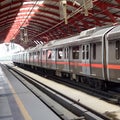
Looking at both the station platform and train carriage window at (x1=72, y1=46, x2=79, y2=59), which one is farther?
train carriage window at (x1=72, y1=46, x2=79, y2=59)

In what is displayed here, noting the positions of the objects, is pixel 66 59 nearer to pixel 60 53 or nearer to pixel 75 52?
pixel 60 53

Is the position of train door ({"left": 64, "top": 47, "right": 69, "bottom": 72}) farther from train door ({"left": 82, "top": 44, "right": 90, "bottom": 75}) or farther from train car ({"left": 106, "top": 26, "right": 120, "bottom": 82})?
train car ({"left": 106, "top": 26, "right": 120, "bottom": 82})

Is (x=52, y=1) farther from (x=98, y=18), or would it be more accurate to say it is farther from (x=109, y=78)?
(x=109, y=78)

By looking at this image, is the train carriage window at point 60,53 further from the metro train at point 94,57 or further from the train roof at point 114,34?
the train roof at point 114,34

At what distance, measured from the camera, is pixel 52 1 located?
4094 centimetres

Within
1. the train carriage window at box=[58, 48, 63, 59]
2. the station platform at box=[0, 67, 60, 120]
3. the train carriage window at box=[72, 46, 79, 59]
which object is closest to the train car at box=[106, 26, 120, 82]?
the station platform at box=[0, 67, 60, 120]

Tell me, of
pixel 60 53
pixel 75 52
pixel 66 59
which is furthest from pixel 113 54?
pixel 60 53

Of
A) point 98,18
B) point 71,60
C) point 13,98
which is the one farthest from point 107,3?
point 13,98

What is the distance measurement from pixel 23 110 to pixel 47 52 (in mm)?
24332

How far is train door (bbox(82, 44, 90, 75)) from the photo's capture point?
20.4 m

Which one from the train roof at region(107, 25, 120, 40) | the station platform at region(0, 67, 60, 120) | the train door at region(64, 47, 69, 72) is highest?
the train roof at region(107, 25, 120, 40)

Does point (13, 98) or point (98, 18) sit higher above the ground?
point (98, 18)

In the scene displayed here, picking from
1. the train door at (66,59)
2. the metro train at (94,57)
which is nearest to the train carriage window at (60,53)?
the metro train at (94,57)

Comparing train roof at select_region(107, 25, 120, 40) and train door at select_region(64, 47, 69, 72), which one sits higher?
train roof at select_region(107, 25, 120, 40)
